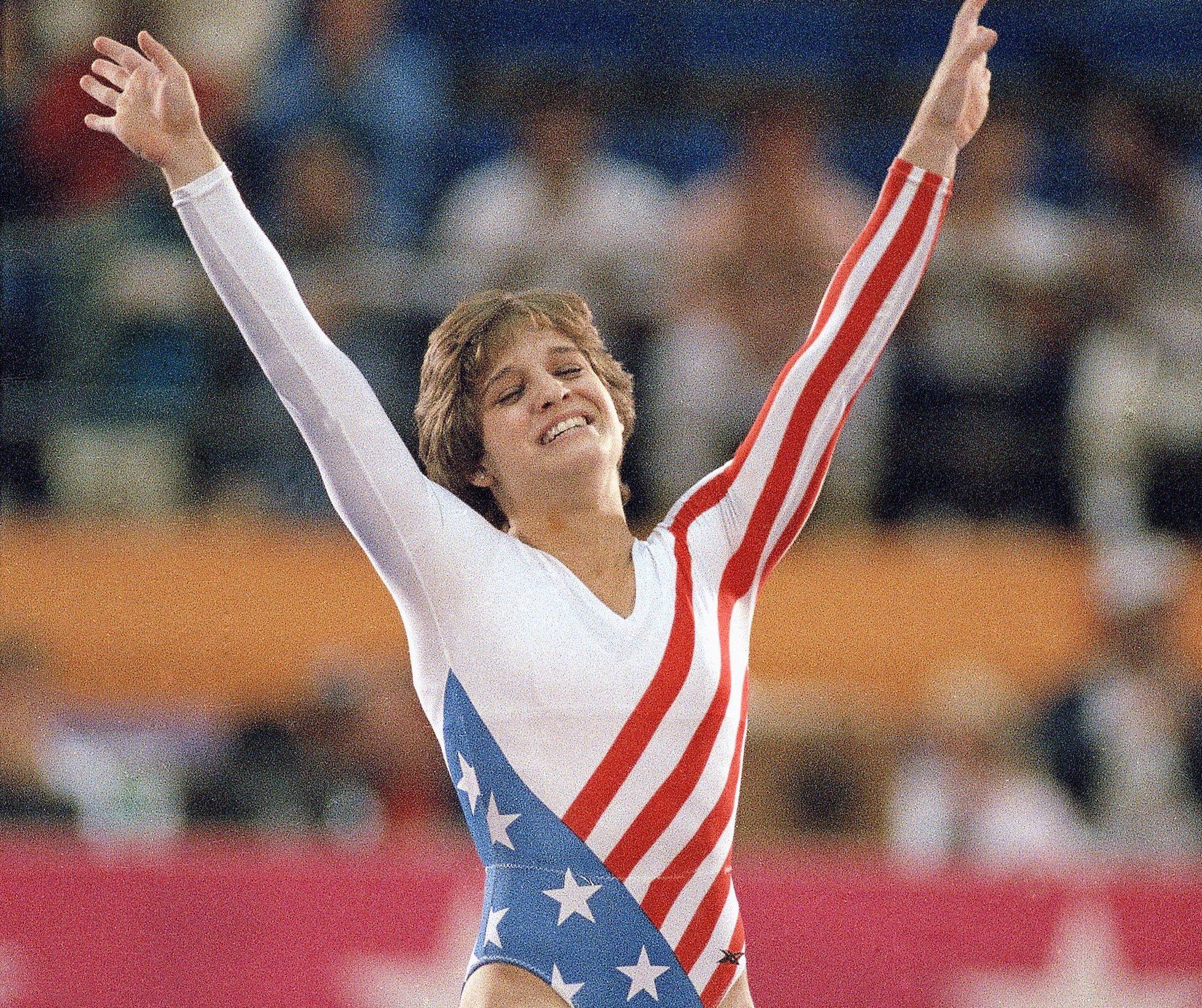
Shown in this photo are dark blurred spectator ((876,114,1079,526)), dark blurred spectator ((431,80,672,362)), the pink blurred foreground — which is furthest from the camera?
dark blurred spectator ((431,80,672,362))

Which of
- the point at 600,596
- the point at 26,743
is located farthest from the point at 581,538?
the point at 26,743

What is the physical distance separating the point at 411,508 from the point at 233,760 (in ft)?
7.32

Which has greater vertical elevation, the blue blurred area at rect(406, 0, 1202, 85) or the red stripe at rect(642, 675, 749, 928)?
the blue blurred area at rect(406, 0, 1202, 85)

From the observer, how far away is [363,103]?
233 inches

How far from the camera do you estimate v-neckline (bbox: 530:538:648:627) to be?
2613 mm

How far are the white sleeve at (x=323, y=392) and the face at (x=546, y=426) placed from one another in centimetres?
17

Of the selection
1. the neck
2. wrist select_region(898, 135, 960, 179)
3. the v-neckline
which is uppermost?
wrist select_region(898, 135, 960, 179)

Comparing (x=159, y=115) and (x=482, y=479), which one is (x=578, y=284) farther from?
(x=159, y=115)

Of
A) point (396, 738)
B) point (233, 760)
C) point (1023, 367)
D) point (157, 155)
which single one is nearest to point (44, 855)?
point (233, 760)

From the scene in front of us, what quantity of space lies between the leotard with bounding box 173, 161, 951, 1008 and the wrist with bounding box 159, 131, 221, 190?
0.07 ft

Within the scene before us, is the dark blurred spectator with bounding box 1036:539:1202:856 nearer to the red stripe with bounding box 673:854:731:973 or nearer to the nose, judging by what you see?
the red stripe with bounding box 673:854:731:973

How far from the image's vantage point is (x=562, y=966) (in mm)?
2486

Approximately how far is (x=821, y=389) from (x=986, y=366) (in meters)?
2.73

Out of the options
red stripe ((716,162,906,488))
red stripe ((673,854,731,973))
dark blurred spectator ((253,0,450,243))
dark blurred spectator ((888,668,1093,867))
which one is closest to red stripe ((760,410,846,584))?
red stripe ((716,162,906,488))
